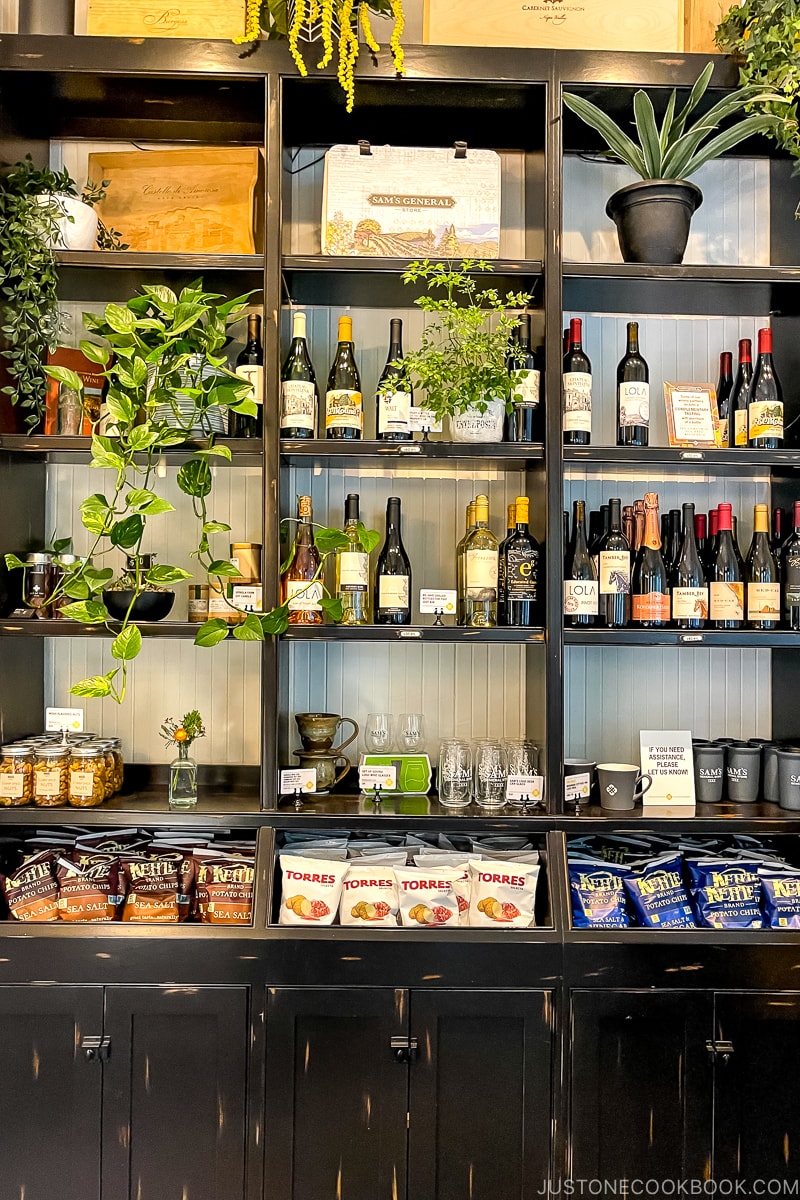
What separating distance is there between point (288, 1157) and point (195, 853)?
697 millimetres

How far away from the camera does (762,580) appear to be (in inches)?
88.8

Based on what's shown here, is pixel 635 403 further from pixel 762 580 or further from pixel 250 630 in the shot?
pixel 250 630

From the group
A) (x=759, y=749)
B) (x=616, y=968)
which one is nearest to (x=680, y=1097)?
(x=616, y=968)

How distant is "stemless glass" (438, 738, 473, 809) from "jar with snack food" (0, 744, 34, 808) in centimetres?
103

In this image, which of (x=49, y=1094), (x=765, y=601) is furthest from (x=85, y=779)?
(x=765, y=601)

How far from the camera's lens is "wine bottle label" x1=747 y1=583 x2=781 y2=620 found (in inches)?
83.4

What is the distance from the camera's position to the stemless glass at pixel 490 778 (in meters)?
2.08

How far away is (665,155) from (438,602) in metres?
1.25

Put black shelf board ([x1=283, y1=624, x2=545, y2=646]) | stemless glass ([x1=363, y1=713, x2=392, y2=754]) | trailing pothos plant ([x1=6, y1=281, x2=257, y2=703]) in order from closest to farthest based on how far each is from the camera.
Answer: trailing pothos plant ([x1=6, y1=281, x2=257, y2=703]) < black shelf board ([x1=283, y1=624, x2=545, y2=646]) < stemless glass ([x1=363, y1=713, x2=392, y2=754])

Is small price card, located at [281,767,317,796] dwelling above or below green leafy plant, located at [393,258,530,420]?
below

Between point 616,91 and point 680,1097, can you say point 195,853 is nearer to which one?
point 680,1097

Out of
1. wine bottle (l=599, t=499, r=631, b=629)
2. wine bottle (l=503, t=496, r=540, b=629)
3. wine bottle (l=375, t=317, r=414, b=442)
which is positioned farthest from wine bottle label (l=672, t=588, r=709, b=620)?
wine bottle (l=375, t=317, r=414, b=442)

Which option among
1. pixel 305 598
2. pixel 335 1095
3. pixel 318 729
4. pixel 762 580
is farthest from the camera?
pixel 762 580

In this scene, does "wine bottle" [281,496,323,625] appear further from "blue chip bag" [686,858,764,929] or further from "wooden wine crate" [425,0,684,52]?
"wooden wine crate" [425,0,684,52]
